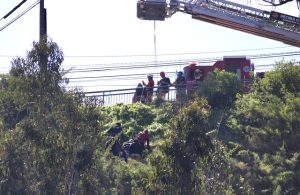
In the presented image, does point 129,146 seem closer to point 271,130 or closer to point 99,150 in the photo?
point 271,130

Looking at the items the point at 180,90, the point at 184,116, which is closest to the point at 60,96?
the point at 184,116

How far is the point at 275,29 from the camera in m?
42.3

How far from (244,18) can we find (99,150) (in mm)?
19773

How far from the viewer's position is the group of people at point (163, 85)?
38.5 meters

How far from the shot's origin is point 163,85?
3928cm

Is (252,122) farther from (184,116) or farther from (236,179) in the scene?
(184,116)

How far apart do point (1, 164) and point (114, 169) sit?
3475 millimetres

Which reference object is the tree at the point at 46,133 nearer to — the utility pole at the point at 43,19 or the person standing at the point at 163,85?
the utility pole at the point at 43,19

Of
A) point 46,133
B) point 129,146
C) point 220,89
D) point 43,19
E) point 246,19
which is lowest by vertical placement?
point 129,146

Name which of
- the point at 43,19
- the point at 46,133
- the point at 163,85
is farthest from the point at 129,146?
the point at 46,133

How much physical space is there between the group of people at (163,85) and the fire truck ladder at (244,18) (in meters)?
2.94

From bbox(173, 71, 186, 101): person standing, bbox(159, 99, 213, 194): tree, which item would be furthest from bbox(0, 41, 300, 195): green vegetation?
bbox(173, 71, 186, 101): person standing

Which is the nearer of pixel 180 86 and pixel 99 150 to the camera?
pixel 99 150

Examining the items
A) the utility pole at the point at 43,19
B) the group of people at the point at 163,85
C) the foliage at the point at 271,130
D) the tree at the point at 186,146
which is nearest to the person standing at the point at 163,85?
the group of people at the point at 163,85
